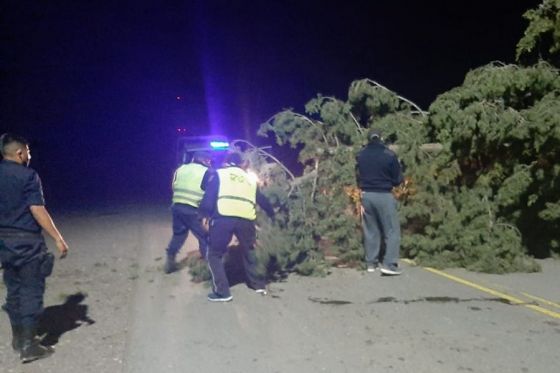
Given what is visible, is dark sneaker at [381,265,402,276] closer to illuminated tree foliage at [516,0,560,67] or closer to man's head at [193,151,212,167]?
man's head at [193,151,212,167]

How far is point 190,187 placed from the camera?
8.90m

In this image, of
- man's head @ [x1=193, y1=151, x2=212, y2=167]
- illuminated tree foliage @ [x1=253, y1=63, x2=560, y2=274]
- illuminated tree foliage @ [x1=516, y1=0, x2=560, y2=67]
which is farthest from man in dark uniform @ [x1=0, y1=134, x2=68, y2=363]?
illuminated tree foliage @ [x1=516, y1=0, x2=560, y2=67]

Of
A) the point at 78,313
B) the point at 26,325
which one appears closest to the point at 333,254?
the point at 78,313

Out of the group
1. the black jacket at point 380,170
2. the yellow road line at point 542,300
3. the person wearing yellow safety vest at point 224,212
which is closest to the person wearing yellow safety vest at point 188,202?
the person wearing yellow safety vest at point 224,212

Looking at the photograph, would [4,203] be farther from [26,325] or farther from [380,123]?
[380,123]

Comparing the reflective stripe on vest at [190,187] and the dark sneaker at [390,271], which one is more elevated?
the reflective stripe on vest at [190,187]

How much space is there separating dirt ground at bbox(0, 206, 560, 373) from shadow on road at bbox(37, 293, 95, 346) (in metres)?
0.01

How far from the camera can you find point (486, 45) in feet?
87.0

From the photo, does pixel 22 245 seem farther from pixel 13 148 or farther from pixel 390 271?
pixel 390 271

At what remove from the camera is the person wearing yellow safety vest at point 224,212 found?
7.41 metres

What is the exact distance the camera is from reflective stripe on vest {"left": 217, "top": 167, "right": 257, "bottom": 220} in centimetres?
744

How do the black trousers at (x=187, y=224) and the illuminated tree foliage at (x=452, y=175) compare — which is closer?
the black trousers at (x=187, y=224)

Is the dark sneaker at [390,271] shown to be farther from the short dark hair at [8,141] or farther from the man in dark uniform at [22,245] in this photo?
the short dark hair at [8,141]

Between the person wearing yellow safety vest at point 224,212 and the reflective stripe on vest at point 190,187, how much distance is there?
52.0 inches
